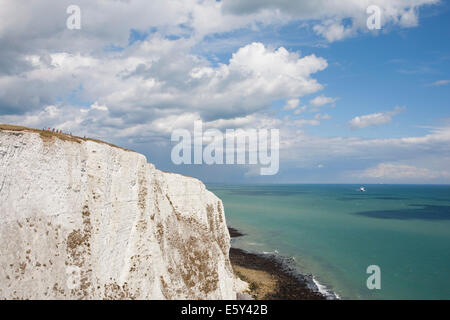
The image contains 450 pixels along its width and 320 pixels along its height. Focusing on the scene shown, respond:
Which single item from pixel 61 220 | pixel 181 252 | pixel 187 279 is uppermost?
pixel 61 220

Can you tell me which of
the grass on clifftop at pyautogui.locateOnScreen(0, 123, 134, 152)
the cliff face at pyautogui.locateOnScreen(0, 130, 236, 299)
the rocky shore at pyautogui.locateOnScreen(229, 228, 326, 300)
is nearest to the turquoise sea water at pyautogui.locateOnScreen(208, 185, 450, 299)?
the rocky shore at pyautogui.locateOnScreen(229, 228, 326, 300)

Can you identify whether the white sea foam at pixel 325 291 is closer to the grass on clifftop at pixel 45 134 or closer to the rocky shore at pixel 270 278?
the rocky shore at pixel 270 278

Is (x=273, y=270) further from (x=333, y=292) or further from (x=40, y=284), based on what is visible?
(x=40, y=284)

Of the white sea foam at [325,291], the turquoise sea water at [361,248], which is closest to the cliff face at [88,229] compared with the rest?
the white sea foam at [325,291]

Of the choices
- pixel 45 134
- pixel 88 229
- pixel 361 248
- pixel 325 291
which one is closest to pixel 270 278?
pixel 325 291

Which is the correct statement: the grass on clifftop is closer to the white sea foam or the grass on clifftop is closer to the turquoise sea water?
the white sea foam

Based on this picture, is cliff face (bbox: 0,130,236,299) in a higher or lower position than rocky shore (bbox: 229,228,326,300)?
higher
